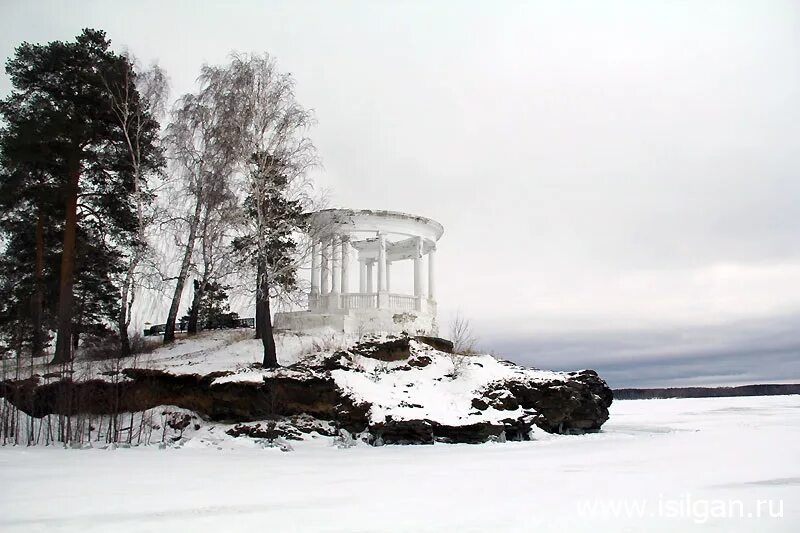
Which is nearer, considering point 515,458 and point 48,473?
point 48,473

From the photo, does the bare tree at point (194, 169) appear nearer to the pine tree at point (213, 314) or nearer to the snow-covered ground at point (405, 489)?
the pine tree at point (213, 314)

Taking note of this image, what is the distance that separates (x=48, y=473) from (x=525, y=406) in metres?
13.9

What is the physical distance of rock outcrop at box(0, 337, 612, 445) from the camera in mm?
18219

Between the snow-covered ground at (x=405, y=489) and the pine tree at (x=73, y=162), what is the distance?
9759 millimetres

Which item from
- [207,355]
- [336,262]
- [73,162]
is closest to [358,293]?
[336,262]

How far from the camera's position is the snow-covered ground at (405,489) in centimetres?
742

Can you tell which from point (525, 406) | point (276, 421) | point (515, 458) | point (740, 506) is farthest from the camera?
point (525, 406)

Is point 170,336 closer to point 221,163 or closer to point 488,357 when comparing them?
point 221,163

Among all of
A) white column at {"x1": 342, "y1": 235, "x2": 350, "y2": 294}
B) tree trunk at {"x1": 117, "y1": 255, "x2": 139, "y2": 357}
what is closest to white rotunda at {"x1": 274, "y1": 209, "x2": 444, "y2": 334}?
white column at {"x1": 342, "y1": 235, "x2": 350, "y2": 294}

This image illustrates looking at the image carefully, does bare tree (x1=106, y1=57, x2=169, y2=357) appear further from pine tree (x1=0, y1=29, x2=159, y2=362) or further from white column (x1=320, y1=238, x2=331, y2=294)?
white column (x1=320, y1=238, x2=331, y2=294)

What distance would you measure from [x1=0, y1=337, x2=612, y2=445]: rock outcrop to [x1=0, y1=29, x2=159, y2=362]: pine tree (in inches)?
147

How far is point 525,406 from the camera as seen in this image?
810 inches

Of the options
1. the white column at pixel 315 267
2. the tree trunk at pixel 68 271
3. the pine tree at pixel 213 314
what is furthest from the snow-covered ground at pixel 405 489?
the pine tree at pixel 213 314

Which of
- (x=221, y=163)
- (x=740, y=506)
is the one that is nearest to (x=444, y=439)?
(x=740, y=506)
